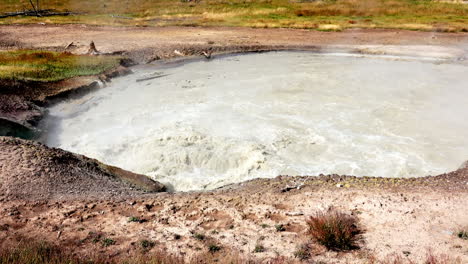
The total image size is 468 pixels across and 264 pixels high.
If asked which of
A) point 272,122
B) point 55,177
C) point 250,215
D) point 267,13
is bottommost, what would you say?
point 272,122

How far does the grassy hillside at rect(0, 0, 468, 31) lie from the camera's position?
40.5 m

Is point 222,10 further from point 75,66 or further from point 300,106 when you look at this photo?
point 300,106

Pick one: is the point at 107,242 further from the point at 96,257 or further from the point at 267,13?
the point at 267,13

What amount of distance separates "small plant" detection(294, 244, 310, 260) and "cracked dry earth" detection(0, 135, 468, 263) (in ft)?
0.34

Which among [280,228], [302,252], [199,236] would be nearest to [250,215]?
[280,228]

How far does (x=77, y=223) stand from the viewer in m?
8.20

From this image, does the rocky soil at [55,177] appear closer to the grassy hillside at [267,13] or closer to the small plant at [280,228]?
the small plant at [280,228]

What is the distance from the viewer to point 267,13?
164ft

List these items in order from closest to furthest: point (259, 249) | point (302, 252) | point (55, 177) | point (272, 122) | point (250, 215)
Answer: point (302, 252)
point (259, 249)
point (250, 215)
point (55, 177)
point (272, 122)

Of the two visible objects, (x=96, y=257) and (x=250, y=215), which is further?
(x=250, y=215)

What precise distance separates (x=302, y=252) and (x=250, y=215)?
1694mm

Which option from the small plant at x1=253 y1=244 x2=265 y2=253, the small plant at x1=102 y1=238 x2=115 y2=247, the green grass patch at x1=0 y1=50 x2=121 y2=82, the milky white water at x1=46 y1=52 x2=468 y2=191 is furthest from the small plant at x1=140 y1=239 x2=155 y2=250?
the green grass patch at x1=0 y1=50 x2=121 y2=82

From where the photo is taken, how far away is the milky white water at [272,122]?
12664 mm

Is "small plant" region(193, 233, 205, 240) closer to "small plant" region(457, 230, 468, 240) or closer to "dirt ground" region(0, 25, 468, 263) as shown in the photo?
"dirt ground" region(0, 25, 468, 263)
